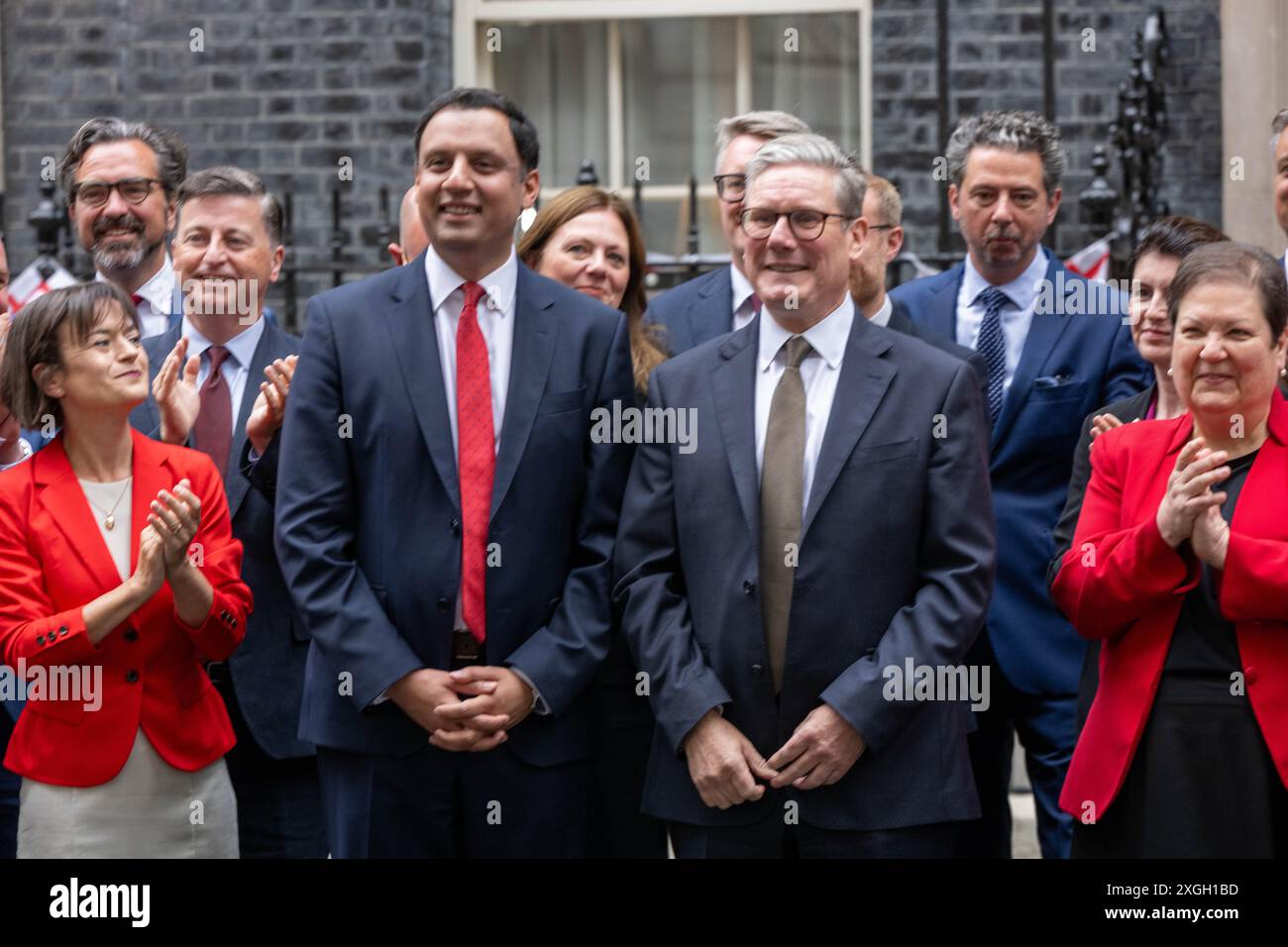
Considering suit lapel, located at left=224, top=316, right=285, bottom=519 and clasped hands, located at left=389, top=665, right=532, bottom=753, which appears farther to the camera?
suit lapel, located at left=224, top=316, right=285, bottom=519

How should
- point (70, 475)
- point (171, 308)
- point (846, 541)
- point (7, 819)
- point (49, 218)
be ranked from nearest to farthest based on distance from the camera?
point (846, 541) → point (70, 475) → point (7, 819) → point (171, 308) → point (49, 218)

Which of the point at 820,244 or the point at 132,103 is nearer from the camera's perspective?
the point at 820,244

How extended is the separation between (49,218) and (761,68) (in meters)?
3.71

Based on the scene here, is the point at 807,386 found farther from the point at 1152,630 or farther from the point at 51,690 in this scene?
the point at 51,690

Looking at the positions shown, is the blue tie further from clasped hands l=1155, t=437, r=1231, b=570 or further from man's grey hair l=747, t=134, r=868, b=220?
clasped hands l=1155, t=437, r=1231, b=570

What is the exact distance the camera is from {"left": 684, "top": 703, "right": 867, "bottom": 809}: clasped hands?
3.77 meters

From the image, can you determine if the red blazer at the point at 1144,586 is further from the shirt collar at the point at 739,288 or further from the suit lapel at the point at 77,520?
the suit lapel at the point at 77,520

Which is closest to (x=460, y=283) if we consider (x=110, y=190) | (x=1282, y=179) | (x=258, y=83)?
(x=110, y=190)

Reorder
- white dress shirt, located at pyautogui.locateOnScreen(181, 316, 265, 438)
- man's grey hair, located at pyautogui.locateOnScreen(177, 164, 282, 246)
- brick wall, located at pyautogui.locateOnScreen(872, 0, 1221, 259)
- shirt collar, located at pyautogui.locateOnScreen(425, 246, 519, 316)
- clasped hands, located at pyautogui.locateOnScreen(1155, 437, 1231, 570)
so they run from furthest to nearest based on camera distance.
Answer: brick wall, located at pyautogui.locateOnScreen(872, 0, 1221, 259)
man's grey hair, located at pyautogui.locateOnScreen(177, 164, 282, 246)
white dress shirt, located at pyautogui.locateOnScreen(181, 316, 265, 438)
shirt collar, located at pyautogui.locateOnScreen(425, 246, 519, 316)
clasped hands, located at pyautogui.locateOnScreen(1155, 437, 1231, 570)

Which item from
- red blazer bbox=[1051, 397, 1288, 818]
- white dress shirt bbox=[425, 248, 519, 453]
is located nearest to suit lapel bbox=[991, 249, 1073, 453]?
red blazer bbox=[1051, 397, 1288, 818]

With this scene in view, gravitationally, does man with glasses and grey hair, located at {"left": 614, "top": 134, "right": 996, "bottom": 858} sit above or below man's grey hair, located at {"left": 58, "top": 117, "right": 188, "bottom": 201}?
below

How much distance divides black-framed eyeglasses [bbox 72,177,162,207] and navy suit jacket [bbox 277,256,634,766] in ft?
4.78

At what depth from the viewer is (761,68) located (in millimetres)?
9398
